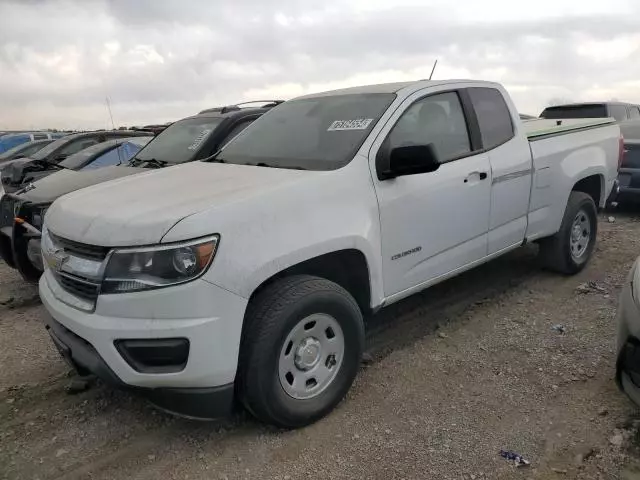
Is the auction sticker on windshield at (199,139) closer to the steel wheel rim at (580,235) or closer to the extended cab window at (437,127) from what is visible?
the extended cab window at (437,127)

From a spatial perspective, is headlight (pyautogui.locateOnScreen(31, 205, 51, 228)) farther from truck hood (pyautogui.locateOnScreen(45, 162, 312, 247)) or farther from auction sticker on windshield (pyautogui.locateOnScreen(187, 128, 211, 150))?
truck hood (pyautogui.locateOnScreen(45, 162, 312, 247))

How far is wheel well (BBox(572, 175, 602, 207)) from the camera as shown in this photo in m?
5.41

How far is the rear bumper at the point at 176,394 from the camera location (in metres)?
2.61

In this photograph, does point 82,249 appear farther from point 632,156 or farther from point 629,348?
point 632,156

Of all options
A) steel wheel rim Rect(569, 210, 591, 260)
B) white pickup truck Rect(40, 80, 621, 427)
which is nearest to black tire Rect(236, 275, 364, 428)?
white pickup truck Rect(40, 80, 621, 427)

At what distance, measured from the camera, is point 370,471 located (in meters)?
2.66

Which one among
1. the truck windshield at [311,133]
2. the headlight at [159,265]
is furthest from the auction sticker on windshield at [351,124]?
the headlight at [159,265]

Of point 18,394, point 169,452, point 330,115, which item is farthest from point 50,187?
point 169,452

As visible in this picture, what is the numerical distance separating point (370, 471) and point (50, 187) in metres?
4.49

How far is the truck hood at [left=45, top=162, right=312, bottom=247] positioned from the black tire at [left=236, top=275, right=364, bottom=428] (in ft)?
1.60

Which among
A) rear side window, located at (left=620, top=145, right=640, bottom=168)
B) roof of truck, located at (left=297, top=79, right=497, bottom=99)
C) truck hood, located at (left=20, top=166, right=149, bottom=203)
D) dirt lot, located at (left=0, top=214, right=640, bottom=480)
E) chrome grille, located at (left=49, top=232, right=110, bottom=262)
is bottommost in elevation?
dirt lot, located at (left=0, top=214, right=640, bottom=480)

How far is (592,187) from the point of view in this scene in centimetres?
553

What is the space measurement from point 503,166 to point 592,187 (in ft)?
6.07

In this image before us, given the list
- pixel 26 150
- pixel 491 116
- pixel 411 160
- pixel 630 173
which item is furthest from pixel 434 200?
pixel 26 150
